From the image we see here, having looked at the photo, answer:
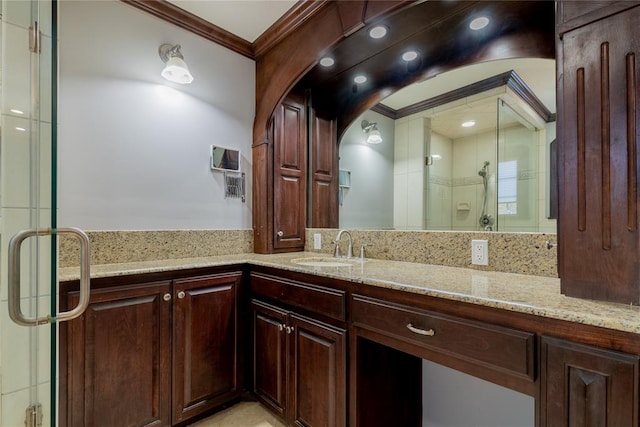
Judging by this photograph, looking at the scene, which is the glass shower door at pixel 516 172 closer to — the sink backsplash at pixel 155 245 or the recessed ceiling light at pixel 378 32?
the recessed ceiling light at pixel 378 32

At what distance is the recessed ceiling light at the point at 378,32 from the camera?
68.1 inches

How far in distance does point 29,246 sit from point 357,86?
2.19m

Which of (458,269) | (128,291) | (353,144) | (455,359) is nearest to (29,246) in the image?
(128,291)

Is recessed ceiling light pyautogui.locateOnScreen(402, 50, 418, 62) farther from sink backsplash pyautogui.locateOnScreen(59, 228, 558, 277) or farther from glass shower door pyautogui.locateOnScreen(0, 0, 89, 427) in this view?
glass shower door pyautogui.locateOnScreen(0, 0, 89, 427)

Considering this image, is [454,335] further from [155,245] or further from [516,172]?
[155,245]

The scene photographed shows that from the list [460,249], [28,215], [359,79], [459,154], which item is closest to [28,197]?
[28,215]

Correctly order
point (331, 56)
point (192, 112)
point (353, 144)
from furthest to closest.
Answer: point (353, 144) < point (192, 112) < point (331, 56)

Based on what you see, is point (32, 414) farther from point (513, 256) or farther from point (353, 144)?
point (353, 144)

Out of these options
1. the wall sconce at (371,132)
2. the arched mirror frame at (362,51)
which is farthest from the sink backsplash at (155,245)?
the wall sconce at (371,132)

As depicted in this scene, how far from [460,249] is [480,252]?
0.34 feet

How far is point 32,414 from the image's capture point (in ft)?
3.01

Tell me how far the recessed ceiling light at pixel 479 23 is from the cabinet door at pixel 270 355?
191 centimetres

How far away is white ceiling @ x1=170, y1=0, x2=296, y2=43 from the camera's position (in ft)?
6.45

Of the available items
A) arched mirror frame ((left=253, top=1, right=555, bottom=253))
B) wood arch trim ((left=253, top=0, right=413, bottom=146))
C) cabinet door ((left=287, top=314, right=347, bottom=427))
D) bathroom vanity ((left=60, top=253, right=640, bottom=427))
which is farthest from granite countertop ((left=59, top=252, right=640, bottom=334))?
wood arch trim ((left=253, top=0, right=413, bottom=146))
